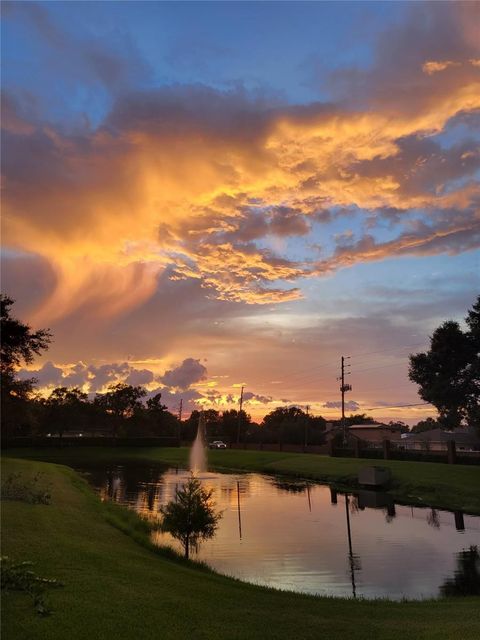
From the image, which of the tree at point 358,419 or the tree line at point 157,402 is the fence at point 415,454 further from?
the tree at point 358,419

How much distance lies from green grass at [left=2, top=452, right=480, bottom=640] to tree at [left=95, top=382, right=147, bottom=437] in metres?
112

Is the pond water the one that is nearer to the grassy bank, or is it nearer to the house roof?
the grassy bank

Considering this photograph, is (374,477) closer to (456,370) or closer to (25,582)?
(456,370)

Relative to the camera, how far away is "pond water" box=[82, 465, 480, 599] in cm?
1642

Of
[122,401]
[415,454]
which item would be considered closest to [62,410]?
[122,401]

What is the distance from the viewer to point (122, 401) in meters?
126

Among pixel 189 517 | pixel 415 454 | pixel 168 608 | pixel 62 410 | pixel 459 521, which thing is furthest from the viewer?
pixel 62 410

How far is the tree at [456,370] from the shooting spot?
5822 cm

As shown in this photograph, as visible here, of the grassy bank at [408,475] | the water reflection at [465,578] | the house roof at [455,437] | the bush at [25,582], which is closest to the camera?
the bush at [25,582]

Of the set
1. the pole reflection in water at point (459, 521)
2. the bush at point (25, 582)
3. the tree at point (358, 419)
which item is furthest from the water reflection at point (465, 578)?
the tree at point (358, 419)

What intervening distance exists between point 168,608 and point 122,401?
119583 millimetres

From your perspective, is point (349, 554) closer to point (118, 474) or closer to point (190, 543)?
point (190, 543)

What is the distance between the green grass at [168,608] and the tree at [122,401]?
112m

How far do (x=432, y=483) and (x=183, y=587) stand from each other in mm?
30839
